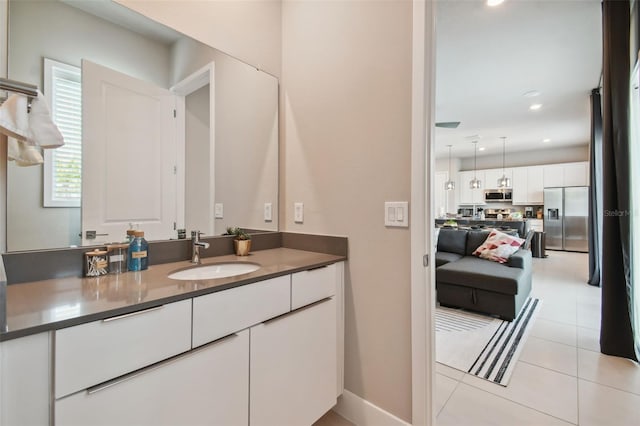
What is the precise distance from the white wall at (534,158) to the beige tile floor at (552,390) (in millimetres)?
7126

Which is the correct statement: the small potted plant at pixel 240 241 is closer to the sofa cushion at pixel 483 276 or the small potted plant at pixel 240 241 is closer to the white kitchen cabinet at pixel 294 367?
the white kitchen cabinet at pixel 294 367

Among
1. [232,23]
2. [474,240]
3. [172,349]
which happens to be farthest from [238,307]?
[474,240]

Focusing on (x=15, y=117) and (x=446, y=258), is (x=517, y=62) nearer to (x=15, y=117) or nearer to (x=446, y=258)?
(x=446, y=258)

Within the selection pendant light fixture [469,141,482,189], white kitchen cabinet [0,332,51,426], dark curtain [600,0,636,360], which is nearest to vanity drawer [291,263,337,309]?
white kitchen cabinet [0,332,51,426]

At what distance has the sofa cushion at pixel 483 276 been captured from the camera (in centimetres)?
286

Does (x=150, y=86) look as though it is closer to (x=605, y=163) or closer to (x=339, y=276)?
(x=339, y=276)

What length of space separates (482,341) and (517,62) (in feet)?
10.2

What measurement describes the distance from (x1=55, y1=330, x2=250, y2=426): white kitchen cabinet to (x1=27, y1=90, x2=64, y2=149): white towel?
741mm

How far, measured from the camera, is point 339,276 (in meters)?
1.62

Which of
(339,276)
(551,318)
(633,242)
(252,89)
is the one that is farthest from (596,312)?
(252,89)

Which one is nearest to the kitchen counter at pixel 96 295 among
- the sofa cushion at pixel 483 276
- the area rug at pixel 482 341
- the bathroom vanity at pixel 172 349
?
the bathroom vanity at pixel 172 349

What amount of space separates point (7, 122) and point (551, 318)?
4.16m

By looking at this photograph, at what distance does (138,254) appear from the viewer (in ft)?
4.11

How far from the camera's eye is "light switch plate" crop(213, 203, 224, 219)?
1.76m
